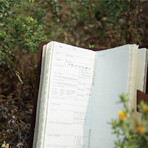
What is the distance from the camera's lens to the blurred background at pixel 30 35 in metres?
0.96

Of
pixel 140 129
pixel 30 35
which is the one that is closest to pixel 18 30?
pixel 30 35

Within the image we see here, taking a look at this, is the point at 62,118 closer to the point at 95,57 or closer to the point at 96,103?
the point at 96,103

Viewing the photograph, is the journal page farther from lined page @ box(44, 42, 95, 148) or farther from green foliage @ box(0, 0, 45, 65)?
green foliage @ box(0, 0, 45, 65)

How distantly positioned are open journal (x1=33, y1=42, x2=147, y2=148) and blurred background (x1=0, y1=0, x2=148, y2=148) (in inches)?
8.0

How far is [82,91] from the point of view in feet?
2.63

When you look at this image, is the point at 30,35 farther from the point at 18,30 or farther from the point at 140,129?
the point at 140,129

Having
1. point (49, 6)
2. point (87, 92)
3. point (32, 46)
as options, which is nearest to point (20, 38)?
point (32, 46)

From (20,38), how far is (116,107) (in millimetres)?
527

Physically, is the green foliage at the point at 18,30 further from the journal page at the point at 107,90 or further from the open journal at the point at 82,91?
the journal page at the point at 107,90

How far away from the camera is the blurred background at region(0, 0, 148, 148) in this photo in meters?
0.96

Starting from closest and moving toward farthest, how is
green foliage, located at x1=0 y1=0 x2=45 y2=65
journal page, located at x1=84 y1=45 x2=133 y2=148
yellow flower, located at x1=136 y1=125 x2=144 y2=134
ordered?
yellow flower, located at x1=136 y1=125 x2=144 y2=134 → journal page, located at x1=84 y1=45 x2=133 y2=148 → green foliage, located at x1=0 y1=0 x2=45 y2=65

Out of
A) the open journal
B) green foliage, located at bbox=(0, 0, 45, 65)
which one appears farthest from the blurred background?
the open journal

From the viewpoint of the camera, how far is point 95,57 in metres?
0.84

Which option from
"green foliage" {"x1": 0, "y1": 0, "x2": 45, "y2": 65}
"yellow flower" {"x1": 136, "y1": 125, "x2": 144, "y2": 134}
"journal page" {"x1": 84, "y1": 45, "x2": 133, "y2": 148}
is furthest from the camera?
"green foliage" {"x1": 0, "y1": 0, "x2": 45, "y2": 65}
